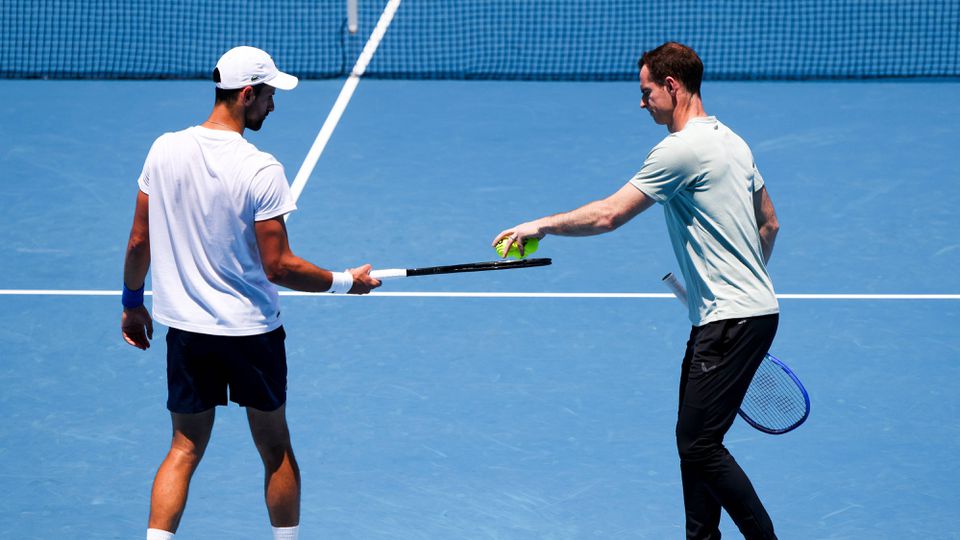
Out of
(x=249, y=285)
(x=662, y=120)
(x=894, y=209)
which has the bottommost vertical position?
(x=894, y=209)

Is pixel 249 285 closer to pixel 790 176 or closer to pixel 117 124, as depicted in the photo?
pixel 790 176

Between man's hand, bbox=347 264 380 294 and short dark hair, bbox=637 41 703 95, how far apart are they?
1.25 metres

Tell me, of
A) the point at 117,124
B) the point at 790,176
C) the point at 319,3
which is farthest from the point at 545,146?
the point at 319,3

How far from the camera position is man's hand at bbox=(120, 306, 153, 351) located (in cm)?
499

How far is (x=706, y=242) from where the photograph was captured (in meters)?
4.66

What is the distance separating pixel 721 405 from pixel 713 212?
0.68 metres

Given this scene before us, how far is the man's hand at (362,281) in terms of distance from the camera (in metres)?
4.91

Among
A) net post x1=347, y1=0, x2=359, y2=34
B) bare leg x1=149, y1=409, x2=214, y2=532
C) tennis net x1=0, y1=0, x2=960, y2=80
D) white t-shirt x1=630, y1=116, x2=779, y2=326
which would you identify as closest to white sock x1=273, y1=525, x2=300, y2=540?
bare leg x1=149, y1=409, x2=214, y2=532

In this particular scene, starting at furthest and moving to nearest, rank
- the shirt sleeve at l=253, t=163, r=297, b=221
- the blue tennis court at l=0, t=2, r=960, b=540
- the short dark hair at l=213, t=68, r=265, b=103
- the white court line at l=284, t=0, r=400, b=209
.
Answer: the white court line at l=284, t=0, r=400, b=209, the blue tennis court at l=0, t=2, r=960, b=540, the short dark hair at l=213, t=68, r=265, b=103, the shirt sleeve at l=253, t=163, r=297, b=221

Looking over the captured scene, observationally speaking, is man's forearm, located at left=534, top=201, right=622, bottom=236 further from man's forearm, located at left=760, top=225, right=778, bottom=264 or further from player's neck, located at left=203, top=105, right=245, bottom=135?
player's neck, located at left=203, top=105, right=245, bottom=135

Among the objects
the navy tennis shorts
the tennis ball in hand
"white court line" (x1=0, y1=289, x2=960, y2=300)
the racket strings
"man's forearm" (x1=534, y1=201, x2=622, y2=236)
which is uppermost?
"man's forearm" (x1=534, y1=201, x2=622, y2=236)

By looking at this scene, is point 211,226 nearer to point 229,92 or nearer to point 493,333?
point 229,92

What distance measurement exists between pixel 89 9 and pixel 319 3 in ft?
7.79

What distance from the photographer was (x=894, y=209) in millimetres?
9305
